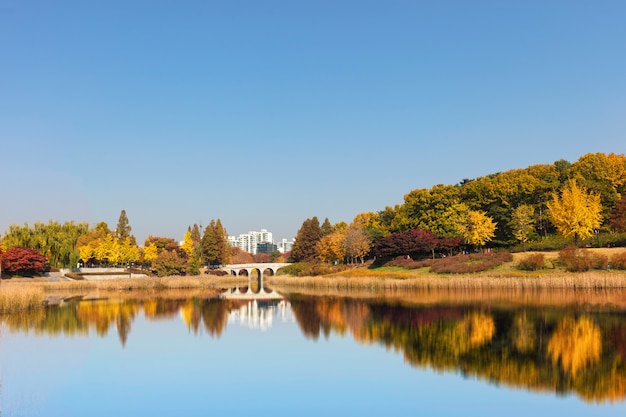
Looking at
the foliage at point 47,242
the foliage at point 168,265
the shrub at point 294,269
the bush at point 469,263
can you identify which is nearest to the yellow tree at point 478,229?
the bush at point 469,263

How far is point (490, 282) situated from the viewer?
46344 millimetres

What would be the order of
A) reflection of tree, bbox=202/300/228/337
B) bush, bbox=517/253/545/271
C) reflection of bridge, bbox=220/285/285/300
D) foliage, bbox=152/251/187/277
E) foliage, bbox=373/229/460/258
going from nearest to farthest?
reflection of tree, bbox=202/300/228/337, reflection of bridge, bbox=220/285/285/300, bush, bbox=517/253/545/271, foliage, bbox=373/229/460/258, foliage, bbox=152/251/187/277

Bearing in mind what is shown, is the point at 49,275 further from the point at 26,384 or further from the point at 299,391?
the point at 299,391

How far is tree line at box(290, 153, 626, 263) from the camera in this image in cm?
5962

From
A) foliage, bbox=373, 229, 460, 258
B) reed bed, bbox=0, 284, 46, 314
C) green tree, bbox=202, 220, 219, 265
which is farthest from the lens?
green tree, bbox=202, 220, 219, 265

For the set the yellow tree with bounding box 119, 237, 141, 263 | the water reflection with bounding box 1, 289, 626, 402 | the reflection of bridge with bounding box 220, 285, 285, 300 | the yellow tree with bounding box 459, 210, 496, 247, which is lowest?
the reflection of bridge with bounding box 220, 285, 285, 300

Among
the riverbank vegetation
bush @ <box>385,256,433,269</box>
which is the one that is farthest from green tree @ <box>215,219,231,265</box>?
bush @ <box>385,256,433,269</box>

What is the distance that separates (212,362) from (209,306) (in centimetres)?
2115

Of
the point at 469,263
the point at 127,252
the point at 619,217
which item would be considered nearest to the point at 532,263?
the point at 469,263

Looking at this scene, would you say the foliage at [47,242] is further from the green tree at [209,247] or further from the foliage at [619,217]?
the foliage at [619,217]

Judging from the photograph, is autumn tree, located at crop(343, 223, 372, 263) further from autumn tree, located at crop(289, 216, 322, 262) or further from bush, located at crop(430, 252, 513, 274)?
bush, located at crop(430, 252, 513, 274)

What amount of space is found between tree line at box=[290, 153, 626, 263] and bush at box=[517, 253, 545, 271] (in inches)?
283

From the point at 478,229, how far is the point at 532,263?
1577 cm

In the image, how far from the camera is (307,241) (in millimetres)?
100875
